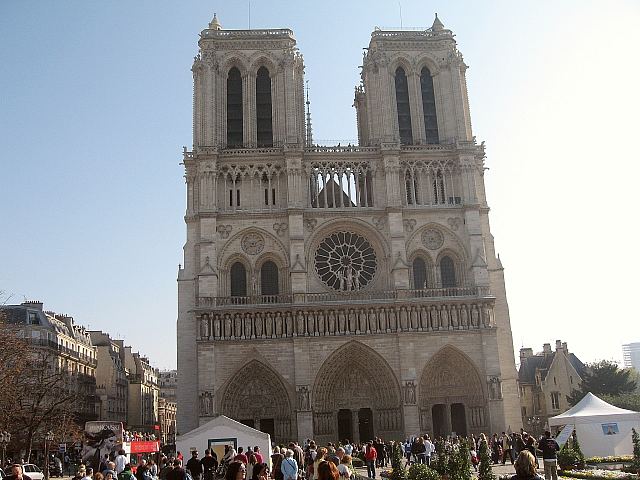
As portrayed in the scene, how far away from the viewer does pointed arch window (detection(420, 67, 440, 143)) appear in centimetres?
4200

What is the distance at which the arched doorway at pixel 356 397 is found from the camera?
3616 cm

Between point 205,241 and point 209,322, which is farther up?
point 205,241

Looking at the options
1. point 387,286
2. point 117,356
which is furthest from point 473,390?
point 117,356

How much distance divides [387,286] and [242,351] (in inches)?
323

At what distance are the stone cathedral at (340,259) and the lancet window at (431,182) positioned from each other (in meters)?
0.08

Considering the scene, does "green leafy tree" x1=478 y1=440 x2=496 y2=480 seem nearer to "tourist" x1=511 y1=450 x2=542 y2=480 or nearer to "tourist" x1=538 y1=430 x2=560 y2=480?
"tourist" x1=538 y1=430 x2=560 y2=480

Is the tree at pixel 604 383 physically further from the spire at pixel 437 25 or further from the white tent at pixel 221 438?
the white tent at pixel 221 438

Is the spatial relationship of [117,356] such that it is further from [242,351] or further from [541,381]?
[541,381]

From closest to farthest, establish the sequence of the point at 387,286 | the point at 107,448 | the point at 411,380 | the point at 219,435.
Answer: the point at 219,435 → the point at 107,448 → the point at 411,380 → the point at 387,286

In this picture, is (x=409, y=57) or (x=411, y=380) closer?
(x=411, y=380)

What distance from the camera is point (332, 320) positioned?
36594 mm

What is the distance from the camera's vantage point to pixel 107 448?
79.3 feet

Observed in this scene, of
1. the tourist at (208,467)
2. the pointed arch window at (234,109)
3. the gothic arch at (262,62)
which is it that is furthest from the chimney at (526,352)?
the tourist at (208,467)

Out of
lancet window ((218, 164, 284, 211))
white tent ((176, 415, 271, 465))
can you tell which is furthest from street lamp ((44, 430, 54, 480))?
lancet window ((218, 164, 284, 211))
